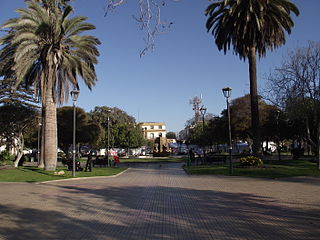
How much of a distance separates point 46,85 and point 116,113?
6449 centimetres

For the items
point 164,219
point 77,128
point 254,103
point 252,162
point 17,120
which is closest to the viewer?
point 164,219

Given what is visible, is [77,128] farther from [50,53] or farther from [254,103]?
[254,103]

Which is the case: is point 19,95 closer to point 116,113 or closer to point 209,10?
point 209,10

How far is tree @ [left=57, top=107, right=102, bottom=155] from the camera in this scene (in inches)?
1732

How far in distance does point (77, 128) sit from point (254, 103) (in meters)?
26.1

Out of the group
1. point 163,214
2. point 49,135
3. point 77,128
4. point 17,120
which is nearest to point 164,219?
point 163,214

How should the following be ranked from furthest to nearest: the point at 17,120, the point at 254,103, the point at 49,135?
the point at 17,120 → the point at 254,103 → the point at 49,135

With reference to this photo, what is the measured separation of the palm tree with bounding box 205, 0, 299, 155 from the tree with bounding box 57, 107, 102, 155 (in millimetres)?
23936

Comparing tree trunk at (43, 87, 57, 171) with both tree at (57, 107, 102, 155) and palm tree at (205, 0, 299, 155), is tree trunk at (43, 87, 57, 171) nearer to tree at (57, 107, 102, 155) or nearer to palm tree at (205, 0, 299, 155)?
palm tree at (205, 0, 299, 155)

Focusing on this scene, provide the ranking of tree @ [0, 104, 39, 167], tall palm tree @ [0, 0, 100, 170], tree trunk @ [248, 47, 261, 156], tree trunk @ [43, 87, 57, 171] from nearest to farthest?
tall palm tree @ [0, 0, 100, 170]
tree trunk @ [43, 87, 57, 171]
tree trunk @ [248, 47, 261, 156]
tree @ [0, 104, 39, 167]

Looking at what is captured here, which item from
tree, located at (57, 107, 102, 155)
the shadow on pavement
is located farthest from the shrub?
tree, located at (57, 107, 102, 155)

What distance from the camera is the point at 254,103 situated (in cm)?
2480

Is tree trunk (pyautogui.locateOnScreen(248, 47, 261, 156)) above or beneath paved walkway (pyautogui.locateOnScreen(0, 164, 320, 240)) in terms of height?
above

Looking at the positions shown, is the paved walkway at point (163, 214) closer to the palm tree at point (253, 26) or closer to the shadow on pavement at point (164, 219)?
the shadow on pavement at point (164, 219)
